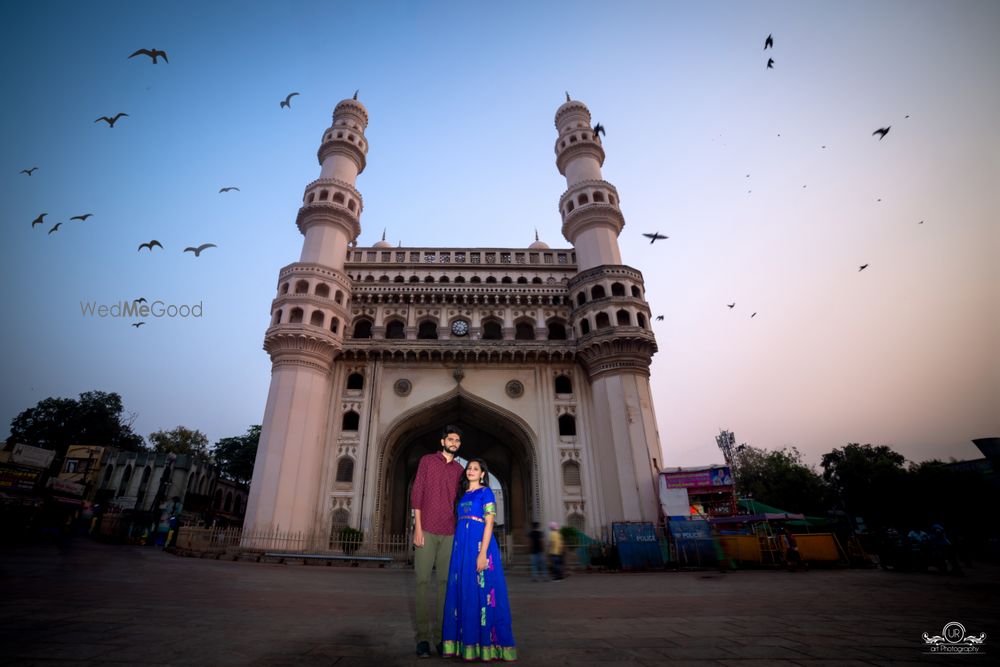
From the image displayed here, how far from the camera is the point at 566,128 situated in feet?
104

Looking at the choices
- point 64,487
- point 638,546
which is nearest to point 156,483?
point 64,487

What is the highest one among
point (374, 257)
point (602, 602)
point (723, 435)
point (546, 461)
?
point (374, 257)

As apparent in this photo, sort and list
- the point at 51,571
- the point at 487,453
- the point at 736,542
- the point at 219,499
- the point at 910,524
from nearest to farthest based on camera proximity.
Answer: the point at 51,571
the point at 736,542
the point at 487,453
the point at 910,524
the point at 219,499

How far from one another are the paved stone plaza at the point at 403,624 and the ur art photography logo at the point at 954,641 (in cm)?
9

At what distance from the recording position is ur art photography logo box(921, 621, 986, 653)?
406 cm

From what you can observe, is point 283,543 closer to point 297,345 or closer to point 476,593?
point 297,345

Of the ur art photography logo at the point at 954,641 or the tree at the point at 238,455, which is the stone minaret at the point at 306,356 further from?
the tree at the point at 238,455

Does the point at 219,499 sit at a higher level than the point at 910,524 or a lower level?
A: higher

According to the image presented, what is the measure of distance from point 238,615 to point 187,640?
1.53 metres

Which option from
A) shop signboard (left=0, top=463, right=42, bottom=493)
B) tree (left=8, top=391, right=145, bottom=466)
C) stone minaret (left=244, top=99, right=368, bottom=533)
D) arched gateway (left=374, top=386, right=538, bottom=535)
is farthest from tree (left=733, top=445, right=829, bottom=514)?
tree (left=8, top=391, right=145, bottom=466)

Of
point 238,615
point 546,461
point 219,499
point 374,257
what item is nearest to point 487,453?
point 546,461

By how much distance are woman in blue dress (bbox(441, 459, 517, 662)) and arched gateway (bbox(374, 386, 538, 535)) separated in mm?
18955

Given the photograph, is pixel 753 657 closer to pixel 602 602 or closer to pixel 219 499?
pixel 602 602

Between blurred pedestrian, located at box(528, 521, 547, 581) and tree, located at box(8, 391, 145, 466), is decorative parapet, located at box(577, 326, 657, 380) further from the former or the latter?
tree, located at box(8, 391, 145, 466)
